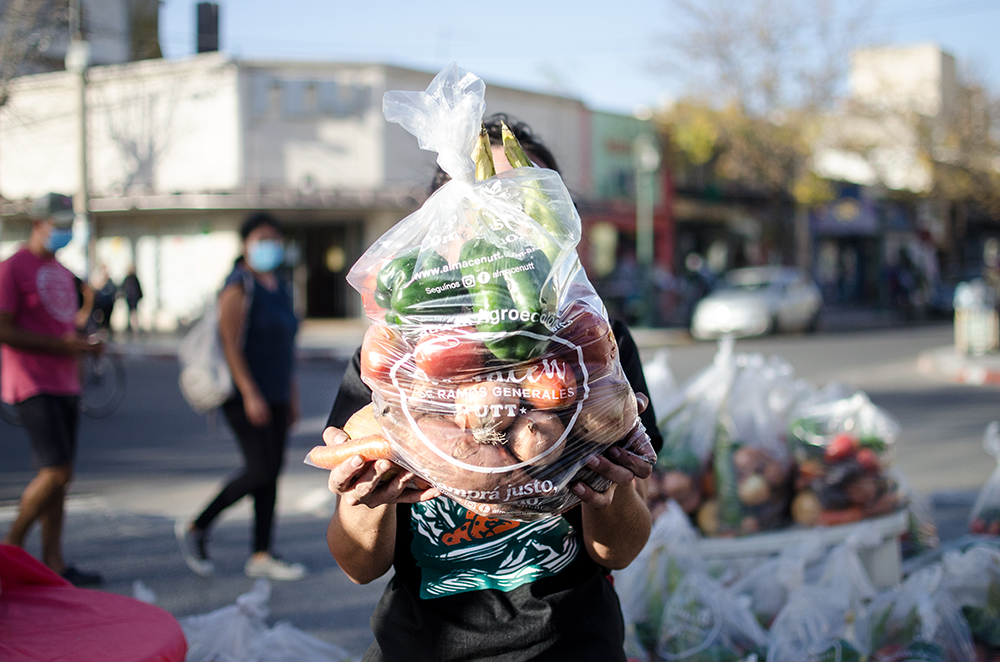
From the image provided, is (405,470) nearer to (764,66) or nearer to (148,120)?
(148,120)

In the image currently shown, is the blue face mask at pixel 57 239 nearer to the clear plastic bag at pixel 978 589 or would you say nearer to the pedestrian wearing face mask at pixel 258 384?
the pedestrian wearing face mask at pixel 258 384

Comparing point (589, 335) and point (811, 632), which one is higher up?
point (589, 335)

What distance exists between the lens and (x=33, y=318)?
3799 mm

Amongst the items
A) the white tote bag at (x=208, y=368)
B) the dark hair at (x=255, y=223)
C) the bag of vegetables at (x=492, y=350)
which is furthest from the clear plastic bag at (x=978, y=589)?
the dark hair at (x=255, y=223)

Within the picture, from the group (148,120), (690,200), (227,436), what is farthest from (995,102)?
(227,436)

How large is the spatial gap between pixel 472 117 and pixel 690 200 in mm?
28997

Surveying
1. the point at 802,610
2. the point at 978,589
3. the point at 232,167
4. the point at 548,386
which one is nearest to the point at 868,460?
the point at 978,589

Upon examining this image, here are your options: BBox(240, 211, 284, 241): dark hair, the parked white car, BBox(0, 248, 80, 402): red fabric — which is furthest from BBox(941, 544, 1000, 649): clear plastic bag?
the parked white car

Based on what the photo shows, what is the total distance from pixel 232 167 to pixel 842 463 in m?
19.9

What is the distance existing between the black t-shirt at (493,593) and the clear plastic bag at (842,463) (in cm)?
208

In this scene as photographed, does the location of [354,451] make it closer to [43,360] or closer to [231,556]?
[43,360]

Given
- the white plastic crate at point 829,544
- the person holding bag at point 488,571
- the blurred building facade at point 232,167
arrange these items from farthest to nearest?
the blurred building facade at point 232,167, the white plastic crate at point 829,544, the person holding bag at point 488,571

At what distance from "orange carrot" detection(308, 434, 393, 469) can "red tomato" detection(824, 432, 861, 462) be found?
103 inches

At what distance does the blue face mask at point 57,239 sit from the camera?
3.93 m
